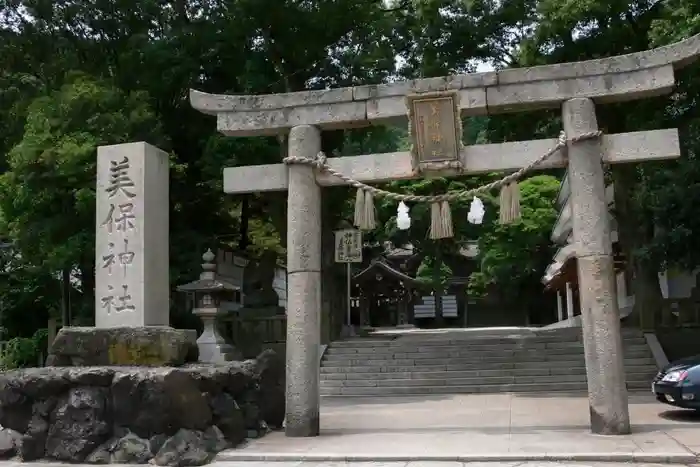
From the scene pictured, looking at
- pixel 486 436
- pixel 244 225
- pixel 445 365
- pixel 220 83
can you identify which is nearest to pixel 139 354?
pixel 486 436

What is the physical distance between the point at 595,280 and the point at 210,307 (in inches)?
457

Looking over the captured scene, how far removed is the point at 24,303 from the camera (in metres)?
25.6

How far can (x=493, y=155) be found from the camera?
32.7 ft

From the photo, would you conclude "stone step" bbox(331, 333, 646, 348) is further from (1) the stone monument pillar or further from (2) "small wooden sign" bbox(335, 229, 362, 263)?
(1) the stone monument pillar

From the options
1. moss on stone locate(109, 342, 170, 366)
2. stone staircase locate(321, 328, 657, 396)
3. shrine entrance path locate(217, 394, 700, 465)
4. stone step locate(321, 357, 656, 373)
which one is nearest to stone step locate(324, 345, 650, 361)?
stone staircase locate(321, 328, 657, 396)

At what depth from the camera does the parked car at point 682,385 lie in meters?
10.8

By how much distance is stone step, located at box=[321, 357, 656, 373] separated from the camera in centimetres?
1838

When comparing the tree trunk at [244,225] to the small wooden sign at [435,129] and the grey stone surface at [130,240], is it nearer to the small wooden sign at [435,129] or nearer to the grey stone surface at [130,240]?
the grey stone surface at [130,240]

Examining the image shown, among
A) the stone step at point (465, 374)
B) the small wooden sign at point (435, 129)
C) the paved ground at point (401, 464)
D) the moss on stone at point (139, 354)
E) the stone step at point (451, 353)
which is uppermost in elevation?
the small wooden sign at point (435, 129)

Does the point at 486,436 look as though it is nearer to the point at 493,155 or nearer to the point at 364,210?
the point at 364,210

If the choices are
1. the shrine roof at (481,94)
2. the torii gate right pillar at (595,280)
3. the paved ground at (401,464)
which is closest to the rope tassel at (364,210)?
the shrine roof at (481,94)

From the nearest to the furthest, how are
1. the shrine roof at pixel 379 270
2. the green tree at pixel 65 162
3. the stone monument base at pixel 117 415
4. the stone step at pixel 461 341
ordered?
1. the stone monument base at pixel 117 415
2. the green tree at pixel 65 162
3. the stone step at pixel 461 341
4. the shrine roof at pixel 379 270

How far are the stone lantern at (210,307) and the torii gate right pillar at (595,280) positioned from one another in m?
10.8

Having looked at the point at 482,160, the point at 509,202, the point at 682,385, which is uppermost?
the point at 482,160
